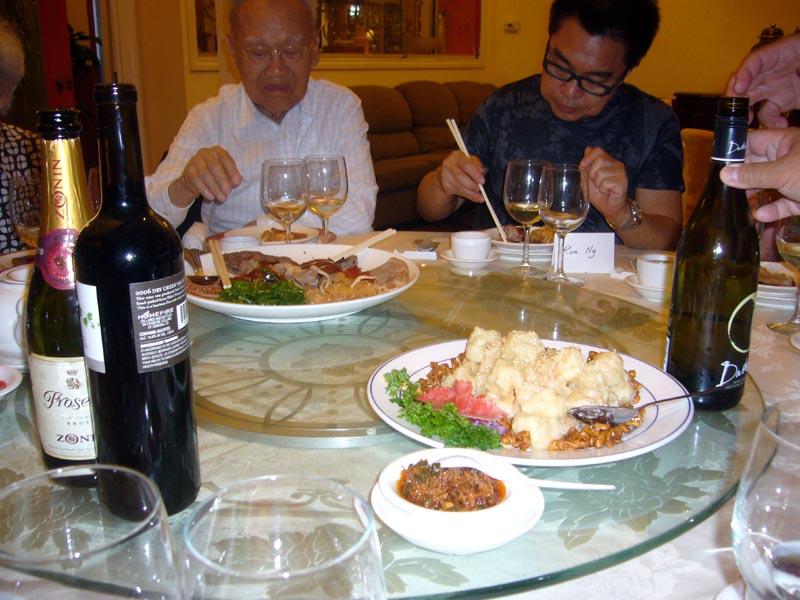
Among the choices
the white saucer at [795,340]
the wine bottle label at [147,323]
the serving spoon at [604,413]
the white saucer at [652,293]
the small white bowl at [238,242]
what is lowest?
the white saucer at [795,340]

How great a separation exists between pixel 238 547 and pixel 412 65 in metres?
8.01

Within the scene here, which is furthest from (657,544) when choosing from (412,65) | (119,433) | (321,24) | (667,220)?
(412,65)

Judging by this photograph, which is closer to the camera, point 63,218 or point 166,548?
point 166,548

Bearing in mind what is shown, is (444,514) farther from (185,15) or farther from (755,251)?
(185,15)

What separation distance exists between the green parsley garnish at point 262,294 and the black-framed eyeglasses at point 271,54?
156 cm

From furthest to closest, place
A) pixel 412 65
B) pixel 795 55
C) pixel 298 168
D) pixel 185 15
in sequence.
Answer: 1. pixel 412 65
2. pixel 185 15
3. pixel 298 168
4. pixel 795 55

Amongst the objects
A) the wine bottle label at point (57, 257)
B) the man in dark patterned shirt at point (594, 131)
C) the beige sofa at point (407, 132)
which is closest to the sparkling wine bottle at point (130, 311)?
the wine bottle label at point (57, 257)

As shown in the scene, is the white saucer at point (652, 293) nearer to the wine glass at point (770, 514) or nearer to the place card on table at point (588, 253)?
the place card on table at point (588, 253)

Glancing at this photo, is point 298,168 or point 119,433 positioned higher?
point 298,168

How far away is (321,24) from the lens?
7.13 metres

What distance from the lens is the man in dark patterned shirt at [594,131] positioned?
2199mm

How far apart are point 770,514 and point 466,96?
8013 mm

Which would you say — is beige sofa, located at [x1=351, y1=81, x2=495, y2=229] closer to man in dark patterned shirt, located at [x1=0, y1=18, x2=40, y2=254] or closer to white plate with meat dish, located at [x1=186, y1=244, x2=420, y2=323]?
man in dark patterned shirt, located at [x1=0, y1=18, x2=40, y2=254]

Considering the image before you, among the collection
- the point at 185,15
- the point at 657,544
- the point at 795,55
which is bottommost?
the point at 657,544
